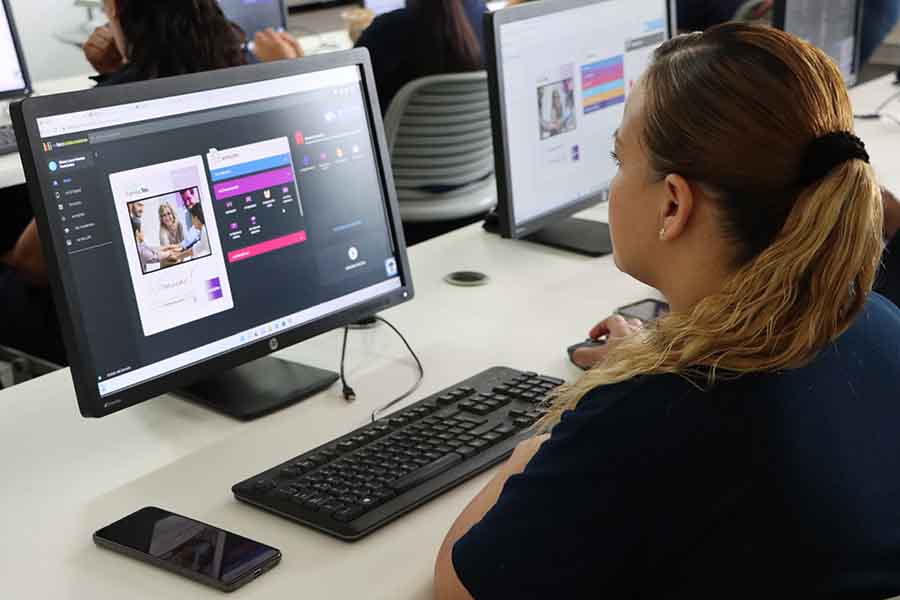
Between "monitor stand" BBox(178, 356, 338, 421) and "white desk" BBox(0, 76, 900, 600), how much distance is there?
0.02 metres

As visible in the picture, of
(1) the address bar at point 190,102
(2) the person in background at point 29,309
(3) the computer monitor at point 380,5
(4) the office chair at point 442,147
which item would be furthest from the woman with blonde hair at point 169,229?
(3) the computer monitor at point 380,5

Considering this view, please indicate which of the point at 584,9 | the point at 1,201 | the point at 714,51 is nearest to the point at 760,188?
the point at 714,51

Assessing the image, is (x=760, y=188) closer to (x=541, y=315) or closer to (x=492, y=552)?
(x=492, y=552)

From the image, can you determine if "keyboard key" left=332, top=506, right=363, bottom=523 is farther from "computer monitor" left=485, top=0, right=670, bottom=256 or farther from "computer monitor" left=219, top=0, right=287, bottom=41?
"computer monitor" left=219, top=0, right=287, bottom=41

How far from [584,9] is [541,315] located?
0.56 meters

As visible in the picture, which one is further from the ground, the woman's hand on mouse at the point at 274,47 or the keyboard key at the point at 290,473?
the woman's hand on mouse at the point at 274,47

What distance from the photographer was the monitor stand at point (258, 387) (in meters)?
1.52

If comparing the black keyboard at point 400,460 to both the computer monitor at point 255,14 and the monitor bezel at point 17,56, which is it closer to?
the monitor bezel at point 17,56

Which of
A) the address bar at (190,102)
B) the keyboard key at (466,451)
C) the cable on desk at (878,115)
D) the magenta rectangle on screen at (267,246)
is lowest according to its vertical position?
the cable on desk at (878,115)

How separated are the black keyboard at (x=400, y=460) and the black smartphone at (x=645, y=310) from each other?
31cm

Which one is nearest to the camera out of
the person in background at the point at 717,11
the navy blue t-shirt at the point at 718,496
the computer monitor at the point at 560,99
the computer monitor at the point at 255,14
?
the navy blue t-shirt at the point at 718,496

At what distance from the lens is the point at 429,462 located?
1325 millimetres

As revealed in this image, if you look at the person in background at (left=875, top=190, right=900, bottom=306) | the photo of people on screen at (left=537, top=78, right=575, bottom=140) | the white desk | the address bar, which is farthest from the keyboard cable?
the person in background at (left=875, top=190, right=900, bottom=306)

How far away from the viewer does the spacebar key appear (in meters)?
1.28
